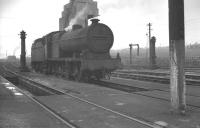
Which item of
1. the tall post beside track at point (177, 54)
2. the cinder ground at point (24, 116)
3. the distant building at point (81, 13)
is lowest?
the cinder ground at point (24, 116)

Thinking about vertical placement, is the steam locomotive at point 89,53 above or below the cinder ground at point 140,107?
above

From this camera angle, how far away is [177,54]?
8.45m

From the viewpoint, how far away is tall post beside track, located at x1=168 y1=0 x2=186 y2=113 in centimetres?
834

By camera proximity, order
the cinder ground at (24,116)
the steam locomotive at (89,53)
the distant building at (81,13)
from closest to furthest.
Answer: the cinder ground at (24,116) → the steam locomotive at (89,53) → the distant building at (81,13)

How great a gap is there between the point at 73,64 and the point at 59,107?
9.96 metres

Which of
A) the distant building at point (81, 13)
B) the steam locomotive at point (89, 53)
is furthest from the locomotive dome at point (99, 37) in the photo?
the distant building at point (81, 13)

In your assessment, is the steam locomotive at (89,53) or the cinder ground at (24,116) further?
the steam locomotive at (89,53)

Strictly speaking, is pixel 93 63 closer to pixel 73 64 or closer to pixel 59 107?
pixel 73 64

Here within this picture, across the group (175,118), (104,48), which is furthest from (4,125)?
(104,48)

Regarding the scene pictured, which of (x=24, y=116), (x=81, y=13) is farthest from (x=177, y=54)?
(x=81, y=13)

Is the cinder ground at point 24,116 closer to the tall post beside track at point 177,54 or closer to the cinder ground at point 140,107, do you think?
the cinder ground at point 140,107

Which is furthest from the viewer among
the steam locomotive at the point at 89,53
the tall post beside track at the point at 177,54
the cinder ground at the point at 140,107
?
the steam locomotive at the point at 89,53

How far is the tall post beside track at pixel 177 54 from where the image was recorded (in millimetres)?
8336

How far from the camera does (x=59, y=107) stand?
9.49m
